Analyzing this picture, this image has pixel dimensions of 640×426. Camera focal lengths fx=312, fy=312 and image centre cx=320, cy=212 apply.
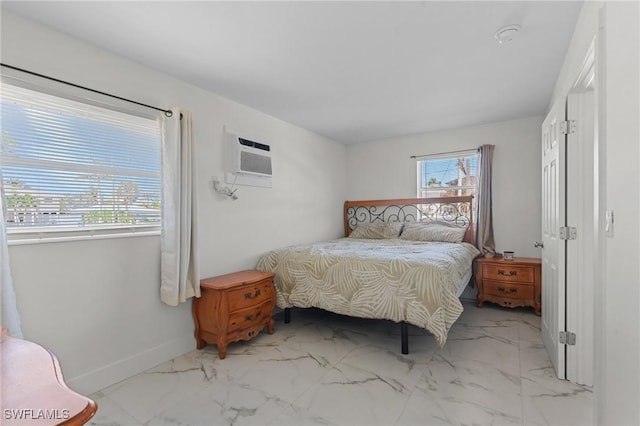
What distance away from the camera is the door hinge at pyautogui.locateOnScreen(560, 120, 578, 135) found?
2.08 metres

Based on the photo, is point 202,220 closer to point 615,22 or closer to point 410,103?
point 410,103

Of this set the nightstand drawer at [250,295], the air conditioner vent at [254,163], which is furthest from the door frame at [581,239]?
the air conditioner vent at [254,163]

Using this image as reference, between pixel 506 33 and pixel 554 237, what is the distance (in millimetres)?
1462

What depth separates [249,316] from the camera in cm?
274

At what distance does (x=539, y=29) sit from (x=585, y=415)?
2.29 m

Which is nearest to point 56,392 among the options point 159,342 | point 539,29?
point 159,342

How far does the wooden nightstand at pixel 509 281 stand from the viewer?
3.47 m

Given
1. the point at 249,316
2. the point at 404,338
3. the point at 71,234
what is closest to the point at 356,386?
the point at 404,338

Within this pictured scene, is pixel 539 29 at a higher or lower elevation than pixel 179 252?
higher

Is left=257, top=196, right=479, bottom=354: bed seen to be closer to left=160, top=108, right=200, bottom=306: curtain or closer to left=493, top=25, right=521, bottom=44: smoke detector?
left=160, top=108, right=200, bottom=306: curtain

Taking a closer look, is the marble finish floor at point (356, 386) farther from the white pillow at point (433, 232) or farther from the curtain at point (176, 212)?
the white pillow at point (433, 232)

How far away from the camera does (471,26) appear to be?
192 cm

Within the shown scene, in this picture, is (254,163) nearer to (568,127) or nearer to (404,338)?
(404,338)

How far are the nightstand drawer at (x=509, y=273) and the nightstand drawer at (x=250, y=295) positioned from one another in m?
2.57
